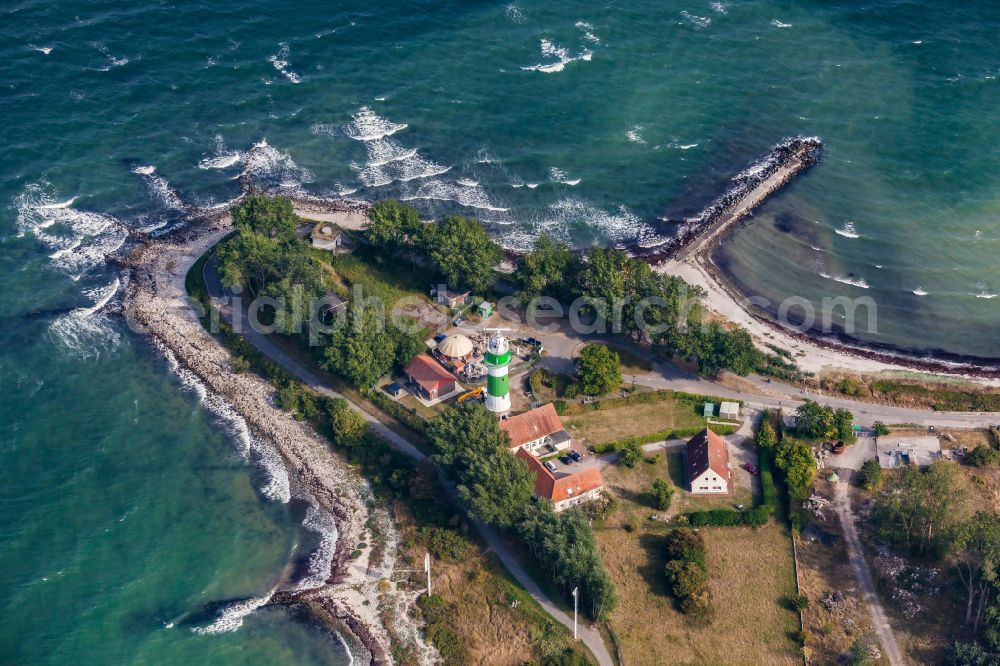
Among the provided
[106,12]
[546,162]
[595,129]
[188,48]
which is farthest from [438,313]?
[106,12]

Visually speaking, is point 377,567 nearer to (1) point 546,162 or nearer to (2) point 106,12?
(1) point 546,162

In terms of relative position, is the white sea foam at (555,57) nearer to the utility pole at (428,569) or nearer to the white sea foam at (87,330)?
the white sea foam at (87,330)

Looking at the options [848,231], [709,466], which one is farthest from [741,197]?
[709,466]

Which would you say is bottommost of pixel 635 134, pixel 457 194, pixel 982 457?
pixel 982 457

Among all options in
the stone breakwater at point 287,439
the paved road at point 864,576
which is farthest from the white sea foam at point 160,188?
the paved road at point 864,576

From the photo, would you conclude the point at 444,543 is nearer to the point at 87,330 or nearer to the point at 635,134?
the point at 87,330

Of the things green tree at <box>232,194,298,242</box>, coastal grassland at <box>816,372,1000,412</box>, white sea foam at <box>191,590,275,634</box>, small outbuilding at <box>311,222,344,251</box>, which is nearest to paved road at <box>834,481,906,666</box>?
coastal grassland at <box>816,372,1000,412</box>
